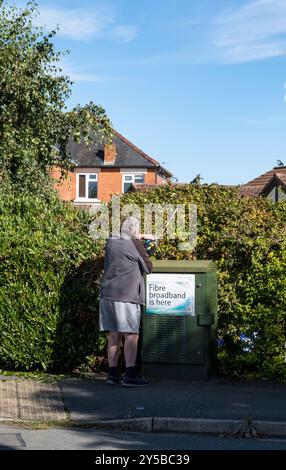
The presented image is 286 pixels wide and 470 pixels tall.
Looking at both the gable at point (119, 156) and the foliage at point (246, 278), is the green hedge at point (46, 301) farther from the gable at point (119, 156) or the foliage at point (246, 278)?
the gable at point (119, 156)

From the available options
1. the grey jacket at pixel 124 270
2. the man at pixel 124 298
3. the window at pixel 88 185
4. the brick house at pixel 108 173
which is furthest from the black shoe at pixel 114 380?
the window at pixel 88 185

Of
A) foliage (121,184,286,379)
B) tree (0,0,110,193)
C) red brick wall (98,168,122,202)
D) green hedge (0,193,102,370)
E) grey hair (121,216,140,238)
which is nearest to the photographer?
grey hair (121,216,140,238)

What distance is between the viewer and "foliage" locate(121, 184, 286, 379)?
29.6 ft

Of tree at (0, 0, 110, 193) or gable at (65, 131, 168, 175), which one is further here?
gable at (65, 131, 168, 175)

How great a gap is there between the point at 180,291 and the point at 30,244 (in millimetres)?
1826

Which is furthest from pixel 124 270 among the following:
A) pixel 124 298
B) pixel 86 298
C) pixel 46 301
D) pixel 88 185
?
pixel 88 185

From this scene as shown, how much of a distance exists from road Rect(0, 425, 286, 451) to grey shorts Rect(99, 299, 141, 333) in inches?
77.1

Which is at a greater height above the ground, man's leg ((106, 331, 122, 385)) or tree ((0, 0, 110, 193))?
tree ((0, 0, 110, 193))

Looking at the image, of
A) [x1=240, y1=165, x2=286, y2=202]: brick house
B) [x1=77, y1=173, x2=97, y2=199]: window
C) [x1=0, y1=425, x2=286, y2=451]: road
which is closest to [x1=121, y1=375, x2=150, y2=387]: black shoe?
[x1=0, y1=425, x2=286, y2=451]: road

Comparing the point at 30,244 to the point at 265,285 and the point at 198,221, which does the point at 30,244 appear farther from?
the point at 265,285

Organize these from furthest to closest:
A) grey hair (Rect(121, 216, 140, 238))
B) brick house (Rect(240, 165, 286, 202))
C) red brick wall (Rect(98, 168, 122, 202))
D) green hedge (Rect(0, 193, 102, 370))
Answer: red brick wall (Rect(98, 168, 122, 202)), brick house (Rect(240, 165, 286, 202)), green hedge (Rect(0, 193, 102, 370)), grey hair (Rect(121, 216, 140, 238))

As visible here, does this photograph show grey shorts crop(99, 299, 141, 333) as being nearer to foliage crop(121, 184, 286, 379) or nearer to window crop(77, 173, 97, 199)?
foliage crop(121, 184, 286, 379)
